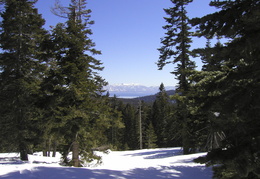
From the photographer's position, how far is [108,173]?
864cm

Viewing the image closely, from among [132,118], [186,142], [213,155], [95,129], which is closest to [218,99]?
[213,155]

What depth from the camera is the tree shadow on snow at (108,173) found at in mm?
7345

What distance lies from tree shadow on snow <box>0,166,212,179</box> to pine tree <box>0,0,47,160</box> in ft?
22.6

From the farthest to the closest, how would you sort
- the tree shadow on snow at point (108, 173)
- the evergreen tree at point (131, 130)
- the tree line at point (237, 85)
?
1. the evergreen tree at point (131, 130)
2. the tree shadow on snow at point (108, 173)
3. the tree line at point (237, 85)

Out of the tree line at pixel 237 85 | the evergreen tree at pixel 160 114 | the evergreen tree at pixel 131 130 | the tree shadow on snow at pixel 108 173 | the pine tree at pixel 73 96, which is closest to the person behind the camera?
the tree line at pixel 237 85

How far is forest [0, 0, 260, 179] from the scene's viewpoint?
4.42 metres

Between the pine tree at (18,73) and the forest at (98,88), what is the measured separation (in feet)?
0.21

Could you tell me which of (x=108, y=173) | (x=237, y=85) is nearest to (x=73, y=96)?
(x=108, y=173)

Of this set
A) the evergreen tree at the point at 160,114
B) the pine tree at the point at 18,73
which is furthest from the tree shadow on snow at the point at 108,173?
the evergreen tree at the point at 160,114

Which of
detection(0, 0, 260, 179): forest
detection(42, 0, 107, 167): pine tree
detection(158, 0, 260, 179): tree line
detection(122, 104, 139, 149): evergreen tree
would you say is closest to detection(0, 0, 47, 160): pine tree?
detection(0, 0, 260, 179): forest

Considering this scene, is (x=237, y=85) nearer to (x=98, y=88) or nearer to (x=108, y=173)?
(x=108, y=173)

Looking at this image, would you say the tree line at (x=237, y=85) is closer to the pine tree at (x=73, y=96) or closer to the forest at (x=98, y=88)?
the forest at (x=98, y=88)

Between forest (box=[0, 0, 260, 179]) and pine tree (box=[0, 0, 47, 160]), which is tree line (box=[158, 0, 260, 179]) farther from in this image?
pine tree (box=[0, 0, 47, 160])

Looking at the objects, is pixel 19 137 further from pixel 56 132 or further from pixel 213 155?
pixel 213 155
